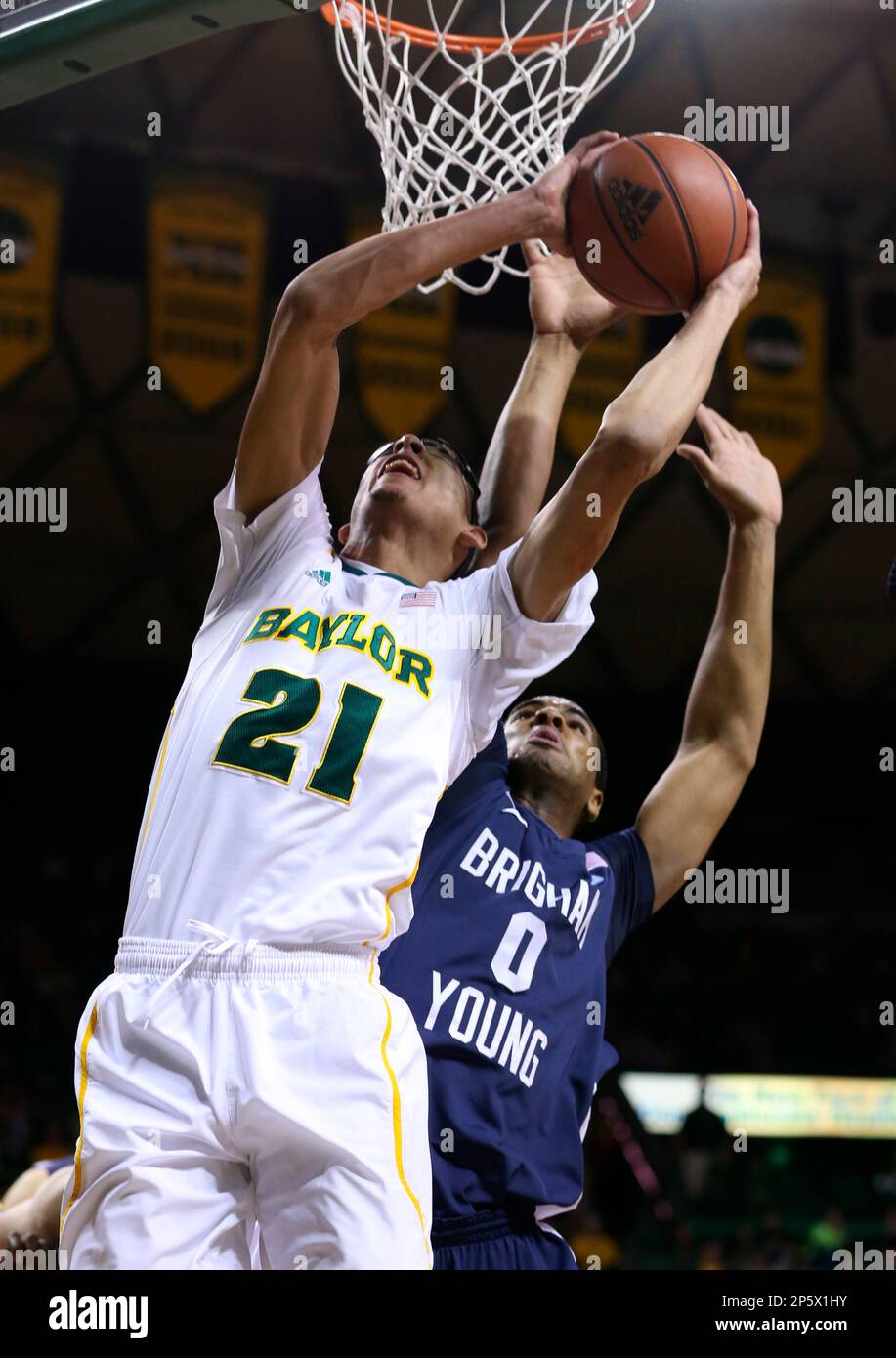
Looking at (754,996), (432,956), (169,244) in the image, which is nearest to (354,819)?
(432,956)

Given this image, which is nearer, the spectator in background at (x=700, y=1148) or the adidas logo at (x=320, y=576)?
the adidas logo at (x=320, y=576)

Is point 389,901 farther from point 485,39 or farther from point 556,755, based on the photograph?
→ point 485,39

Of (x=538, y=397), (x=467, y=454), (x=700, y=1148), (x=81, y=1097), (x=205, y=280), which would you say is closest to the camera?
(x=81, y=1097)

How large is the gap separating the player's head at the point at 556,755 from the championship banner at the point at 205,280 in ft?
16.4

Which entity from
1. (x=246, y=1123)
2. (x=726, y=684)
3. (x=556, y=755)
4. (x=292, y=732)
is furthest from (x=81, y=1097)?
(x=726, y=684)

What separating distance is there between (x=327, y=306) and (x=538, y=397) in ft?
3.06

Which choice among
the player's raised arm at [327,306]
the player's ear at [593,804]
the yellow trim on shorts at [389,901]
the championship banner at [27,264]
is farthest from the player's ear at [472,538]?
the championship banner at [27,264]

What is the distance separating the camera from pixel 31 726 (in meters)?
10.4

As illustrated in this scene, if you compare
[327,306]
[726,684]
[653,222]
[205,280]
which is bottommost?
[726,684]

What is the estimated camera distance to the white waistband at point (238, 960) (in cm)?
244

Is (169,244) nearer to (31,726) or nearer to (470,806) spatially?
(31,726)

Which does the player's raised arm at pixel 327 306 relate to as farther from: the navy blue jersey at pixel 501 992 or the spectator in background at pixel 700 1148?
the spectator in background at pixel 700 1148

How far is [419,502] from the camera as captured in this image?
3117 mm

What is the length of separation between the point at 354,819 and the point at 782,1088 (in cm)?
859
